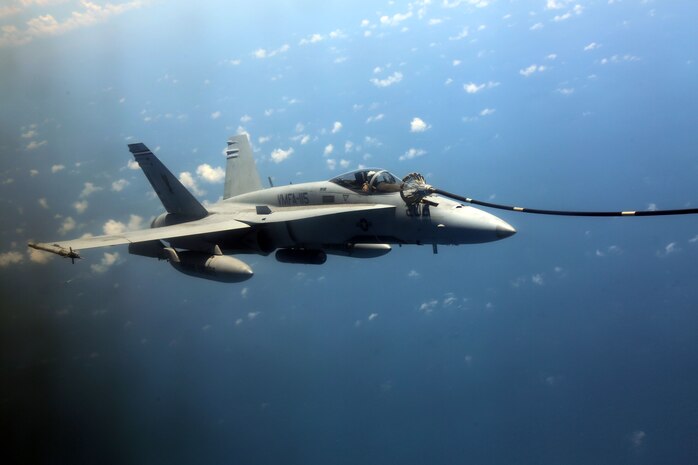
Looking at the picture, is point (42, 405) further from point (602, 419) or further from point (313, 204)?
point (602, 419)

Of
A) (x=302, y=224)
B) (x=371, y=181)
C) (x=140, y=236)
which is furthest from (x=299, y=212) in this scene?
(x=140, y=236)

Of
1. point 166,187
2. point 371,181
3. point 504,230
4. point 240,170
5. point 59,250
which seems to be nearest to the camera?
point 504,230

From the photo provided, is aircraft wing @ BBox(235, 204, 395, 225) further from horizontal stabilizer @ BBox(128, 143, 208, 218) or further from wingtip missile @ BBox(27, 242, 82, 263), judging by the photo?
wingtip missile @ BBox(27, 242, 82, 263)

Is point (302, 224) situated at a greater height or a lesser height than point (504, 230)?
greater

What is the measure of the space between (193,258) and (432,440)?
127ft

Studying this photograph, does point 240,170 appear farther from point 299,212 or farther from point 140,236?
point 299,212

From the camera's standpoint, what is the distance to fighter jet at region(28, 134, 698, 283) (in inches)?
443

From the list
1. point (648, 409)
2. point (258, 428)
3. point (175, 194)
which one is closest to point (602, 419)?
point (648, 409)

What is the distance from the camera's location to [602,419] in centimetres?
4359

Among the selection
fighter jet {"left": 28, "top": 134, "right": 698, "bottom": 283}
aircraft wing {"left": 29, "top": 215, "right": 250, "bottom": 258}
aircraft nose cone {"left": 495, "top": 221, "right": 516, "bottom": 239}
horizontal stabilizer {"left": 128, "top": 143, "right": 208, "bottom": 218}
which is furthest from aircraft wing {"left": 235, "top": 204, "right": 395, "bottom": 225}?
aircraft nose cone {"left": 495, "top": 221, "right": 516, "bottom": 239}

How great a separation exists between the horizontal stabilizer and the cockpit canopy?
5.21 meters

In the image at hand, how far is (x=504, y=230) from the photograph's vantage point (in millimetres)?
10391

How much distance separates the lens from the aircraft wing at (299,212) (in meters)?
11.9

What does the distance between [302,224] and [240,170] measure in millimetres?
6774
